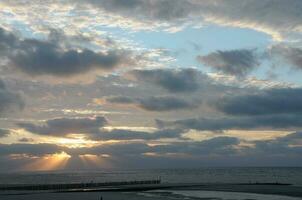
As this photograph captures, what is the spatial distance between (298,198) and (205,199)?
16321 millimetres

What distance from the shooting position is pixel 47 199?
257ft

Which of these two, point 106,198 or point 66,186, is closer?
point 106,198

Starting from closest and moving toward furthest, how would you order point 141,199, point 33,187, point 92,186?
point 141,199 → point 33,187 → point 92,186

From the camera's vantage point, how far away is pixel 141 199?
7569 cm

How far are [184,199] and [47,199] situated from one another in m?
24.2

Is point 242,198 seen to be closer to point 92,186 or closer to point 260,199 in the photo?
point 260,199

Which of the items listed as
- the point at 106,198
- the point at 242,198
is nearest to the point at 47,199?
the point at 106,198

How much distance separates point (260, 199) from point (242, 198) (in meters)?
3.10

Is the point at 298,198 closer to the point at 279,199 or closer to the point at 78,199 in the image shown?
the point at 279,199

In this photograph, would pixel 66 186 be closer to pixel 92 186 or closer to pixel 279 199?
pixel 92 186

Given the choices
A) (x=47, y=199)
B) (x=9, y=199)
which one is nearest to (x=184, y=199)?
(x=47, y=199)

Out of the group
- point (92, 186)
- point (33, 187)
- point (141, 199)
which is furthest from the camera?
point (92, 186)

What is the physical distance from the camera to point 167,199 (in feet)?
250

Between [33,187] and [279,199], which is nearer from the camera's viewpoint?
[279,199]
